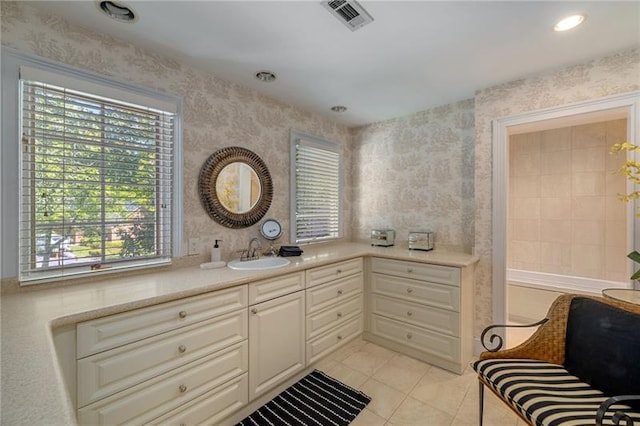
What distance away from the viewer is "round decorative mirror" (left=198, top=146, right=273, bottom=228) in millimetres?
2148

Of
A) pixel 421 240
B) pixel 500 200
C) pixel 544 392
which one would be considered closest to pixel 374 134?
pixel 421 240

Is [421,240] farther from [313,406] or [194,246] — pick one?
[194,246]

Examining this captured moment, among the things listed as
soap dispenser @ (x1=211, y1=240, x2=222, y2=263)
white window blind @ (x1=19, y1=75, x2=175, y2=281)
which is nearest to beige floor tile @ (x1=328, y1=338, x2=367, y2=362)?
soap dispenser @ (x1=211, y1=240, x2=222, y2=263)

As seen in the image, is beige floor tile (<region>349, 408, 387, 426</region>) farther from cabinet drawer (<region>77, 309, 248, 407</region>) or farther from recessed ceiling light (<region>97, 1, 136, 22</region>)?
recessed ceiling light (<region>97, 1, 136, 22</region>)

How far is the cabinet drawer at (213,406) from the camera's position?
1.45 meters

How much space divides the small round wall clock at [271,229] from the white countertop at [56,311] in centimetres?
34

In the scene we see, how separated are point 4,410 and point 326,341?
2046 millimetres

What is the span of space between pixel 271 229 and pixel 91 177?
1.37 metres

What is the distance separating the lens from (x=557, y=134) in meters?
3.38

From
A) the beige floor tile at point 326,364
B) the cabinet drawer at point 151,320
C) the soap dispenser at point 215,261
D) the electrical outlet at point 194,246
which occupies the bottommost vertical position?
the beige floor tile at point 326,364

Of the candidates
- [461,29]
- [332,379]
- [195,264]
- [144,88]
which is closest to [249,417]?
[332,379]

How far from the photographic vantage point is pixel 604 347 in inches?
53.6

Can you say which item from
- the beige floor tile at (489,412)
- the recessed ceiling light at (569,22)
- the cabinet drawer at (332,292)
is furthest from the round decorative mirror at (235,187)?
the recessed ceiling light at (569,22)

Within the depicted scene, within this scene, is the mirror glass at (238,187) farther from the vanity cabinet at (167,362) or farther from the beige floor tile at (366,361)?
the beige floor tile at (366,361)
